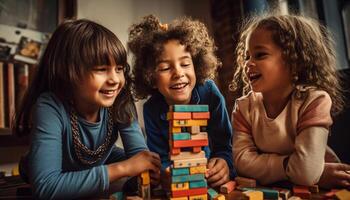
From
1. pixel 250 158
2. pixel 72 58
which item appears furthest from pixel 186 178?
pixel 72 58

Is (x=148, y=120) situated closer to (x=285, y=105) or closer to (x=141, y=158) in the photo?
(x=141, y=158)

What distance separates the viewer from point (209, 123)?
1233 millimetres

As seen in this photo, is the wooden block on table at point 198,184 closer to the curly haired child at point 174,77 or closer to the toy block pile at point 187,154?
the toy block pile at point 187,154

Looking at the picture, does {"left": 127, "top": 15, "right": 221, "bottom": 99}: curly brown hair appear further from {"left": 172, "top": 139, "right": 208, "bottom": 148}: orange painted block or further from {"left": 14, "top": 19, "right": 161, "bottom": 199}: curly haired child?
{"left": 172, "top": 139, "right": 208, "bottom": 148}: orange painted block

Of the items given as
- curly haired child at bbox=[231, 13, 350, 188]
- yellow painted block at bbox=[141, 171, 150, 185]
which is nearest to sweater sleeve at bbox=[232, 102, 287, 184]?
curly haired child at bbox=[231, 13, 350, 188]

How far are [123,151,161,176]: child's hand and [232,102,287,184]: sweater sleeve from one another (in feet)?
0.91

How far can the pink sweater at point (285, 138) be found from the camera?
2.86 ft

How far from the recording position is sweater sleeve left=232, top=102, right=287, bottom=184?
933 millimetres

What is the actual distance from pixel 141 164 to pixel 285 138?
0.46 m

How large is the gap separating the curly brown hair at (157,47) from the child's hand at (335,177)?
58cm

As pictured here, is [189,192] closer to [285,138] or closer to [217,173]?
[217,173]

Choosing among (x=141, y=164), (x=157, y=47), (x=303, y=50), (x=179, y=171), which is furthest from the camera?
(x=157, y=47)

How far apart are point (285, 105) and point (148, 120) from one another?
0.55 metres

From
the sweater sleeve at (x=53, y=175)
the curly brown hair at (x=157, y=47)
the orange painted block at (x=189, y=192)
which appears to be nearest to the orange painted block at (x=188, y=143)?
the orange painted block at (x=189, y=192)
